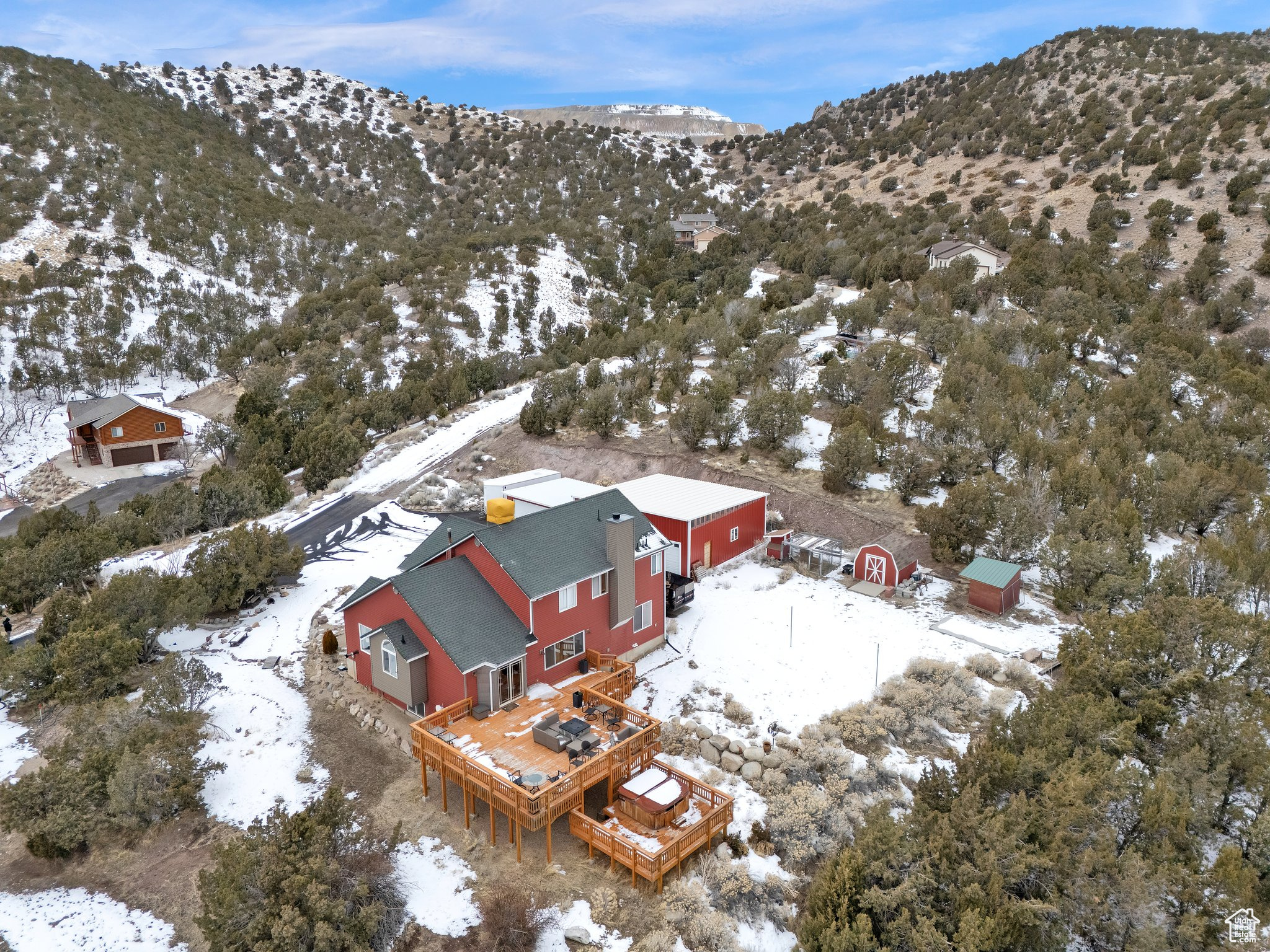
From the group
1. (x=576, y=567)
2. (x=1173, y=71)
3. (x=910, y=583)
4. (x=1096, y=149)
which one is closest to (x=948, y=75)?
(x=1173, y=71)

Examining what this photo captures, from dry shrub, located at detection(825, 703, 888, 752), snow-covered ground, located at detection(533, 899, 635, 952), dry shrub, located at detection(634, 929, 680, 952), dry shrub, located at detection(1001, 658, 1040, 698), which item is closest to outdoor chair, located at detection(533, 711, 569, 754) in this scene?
snow-covered ground, located at detection(533, 899, 635, 952)

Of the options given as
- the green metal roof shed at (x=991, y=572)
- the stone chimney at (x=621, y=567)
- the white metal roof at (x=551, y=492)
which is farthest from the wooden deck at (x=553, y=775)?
the green metal roof shed at (x=991, y=572)

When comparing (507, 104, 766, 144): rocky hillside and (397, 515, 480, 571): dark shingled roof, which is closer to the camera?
(397, 515, 480, 571): dark shingled roof

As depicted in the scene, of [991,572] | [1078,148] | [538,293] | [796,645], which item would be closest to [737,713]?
[796,645]

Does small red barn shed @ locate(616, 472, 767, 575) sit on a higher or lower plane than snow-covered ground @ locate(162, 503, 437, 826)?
higher

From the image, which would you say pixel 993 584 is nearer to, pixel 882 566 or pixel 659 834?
pixel 882 566

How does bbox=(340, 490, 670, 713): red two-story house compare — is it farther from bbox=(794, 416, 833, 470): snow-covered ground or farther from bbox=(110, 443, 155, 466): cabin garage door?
bbox=(110, 443, 155, 466): cabin garage door

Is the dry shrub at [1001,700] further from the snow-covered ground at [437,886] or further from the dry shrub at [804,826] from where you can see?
Answer: the snow-covered ground at [437,886]
